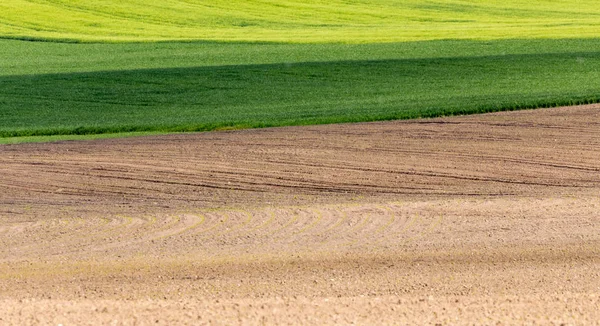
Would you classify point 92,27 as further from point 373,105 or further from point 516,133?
point 516,133

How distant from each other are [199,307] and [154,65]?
2235cm

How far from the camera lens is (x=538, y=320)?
19.6 feet

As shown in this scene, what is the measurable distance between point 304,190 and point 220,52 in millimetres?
20762

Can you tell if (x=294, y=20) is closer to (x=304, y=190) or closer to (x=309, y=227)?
(x=304, y=190)

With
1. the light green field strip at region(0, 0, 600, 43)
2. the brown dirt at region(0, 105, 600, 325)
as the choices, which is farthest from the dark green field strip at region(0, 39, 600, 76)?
the brown dirt at region(0, 105, 600, 325)

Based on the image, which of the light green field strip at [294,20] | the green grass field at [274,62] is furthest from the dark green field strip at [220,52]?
the light green field strip at [294,20]

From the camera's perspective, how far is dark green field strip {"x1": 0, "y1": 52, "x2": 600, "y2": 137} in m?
17.8

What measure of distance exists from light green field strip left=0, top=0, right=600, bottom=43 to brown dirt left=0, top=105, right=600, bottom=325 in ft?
67.0

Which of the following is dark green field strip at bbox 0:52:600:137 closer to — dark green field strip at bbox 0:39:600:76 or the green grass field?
the green grass field

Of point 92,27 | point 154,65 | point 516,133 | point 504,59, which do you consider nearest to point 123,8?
point 92,27

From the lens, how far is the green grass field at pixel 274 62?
18.8 metres

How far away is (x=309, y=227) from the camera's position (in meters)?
8.94

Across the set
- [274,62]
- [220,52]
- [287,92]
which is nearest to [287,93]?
[287,92]

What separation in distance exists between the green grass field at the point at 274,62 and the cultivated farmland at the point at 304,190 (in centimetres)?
15
